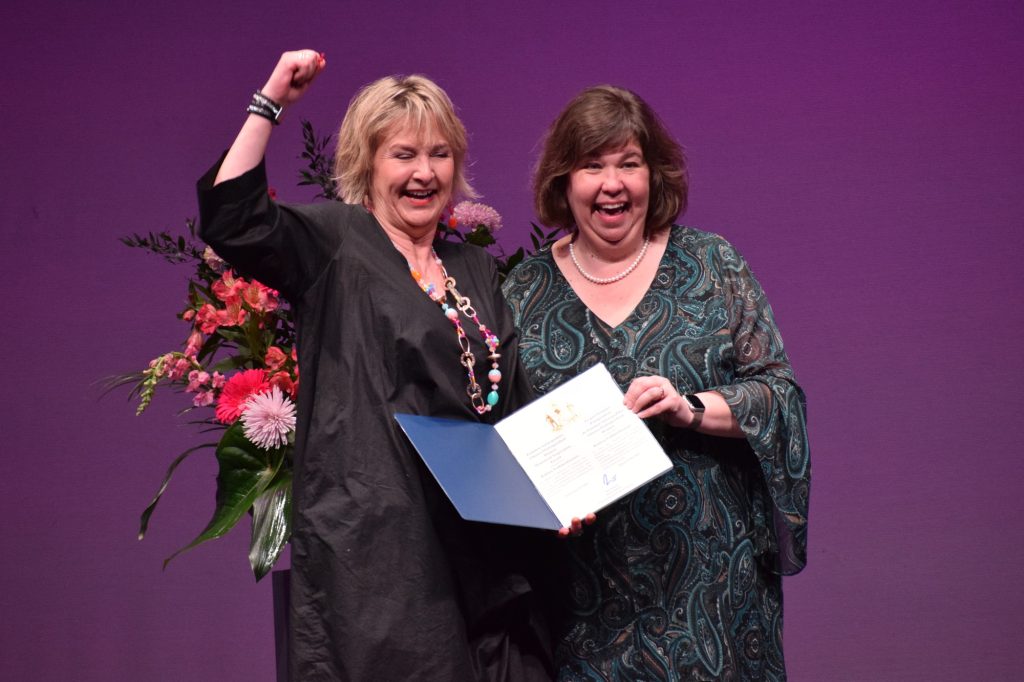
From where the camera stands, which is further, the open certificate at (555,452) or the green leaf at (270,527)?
the green leaf at (270,527)

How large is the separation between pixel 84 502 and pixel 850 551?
190 centimetres

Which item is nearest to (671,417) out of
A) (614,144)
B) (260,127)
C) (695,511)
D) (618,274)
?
(695,511)

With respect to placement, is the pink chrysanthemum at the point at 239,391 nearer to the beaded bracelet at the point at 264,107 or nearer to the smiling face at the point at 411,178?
the smiling face at the point at 411,178

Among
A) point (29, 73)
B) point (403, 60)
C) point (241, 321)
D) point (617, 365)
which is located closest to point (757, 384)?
point (617, 365)

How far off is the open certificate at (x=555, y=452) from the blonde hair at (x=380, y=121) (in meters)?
0.38

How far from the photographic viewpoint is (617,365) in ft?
6.06

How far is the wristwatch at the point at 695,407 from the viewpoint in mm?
1751

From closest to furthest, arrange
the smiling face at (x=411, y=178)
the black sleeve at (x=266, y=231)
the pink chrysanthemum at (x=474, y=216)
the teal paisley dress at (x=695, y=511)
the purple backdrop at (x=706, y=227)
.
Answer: the black sleeve at (x=266, y=231) < the smiling face at (x=411, y=178) < the teal paisley dress at (x=695, y=511) < the pink chrysanthemum at (x=474, y=216) < the purple backdrop at (x=706, y=227)

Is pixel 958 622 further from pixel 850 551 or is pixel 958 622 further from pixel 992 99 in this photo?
pixel 992 99

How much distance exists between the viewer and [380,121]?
1669 millimetres

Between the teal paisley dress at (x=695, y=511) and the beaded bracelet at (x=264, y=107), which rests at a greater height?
the beaded bracelet at (x=264, y=107)

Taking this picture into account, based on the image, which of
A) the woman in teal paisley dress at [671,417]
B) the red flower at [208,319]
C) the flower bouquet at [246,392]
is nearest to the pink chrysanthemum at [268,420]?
the flower bouquet at [246,392]

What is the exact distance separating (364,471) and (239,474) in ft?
1.31

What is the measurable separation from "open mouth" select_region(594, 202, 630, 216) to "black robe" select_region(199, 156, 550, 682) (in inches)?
15.8
